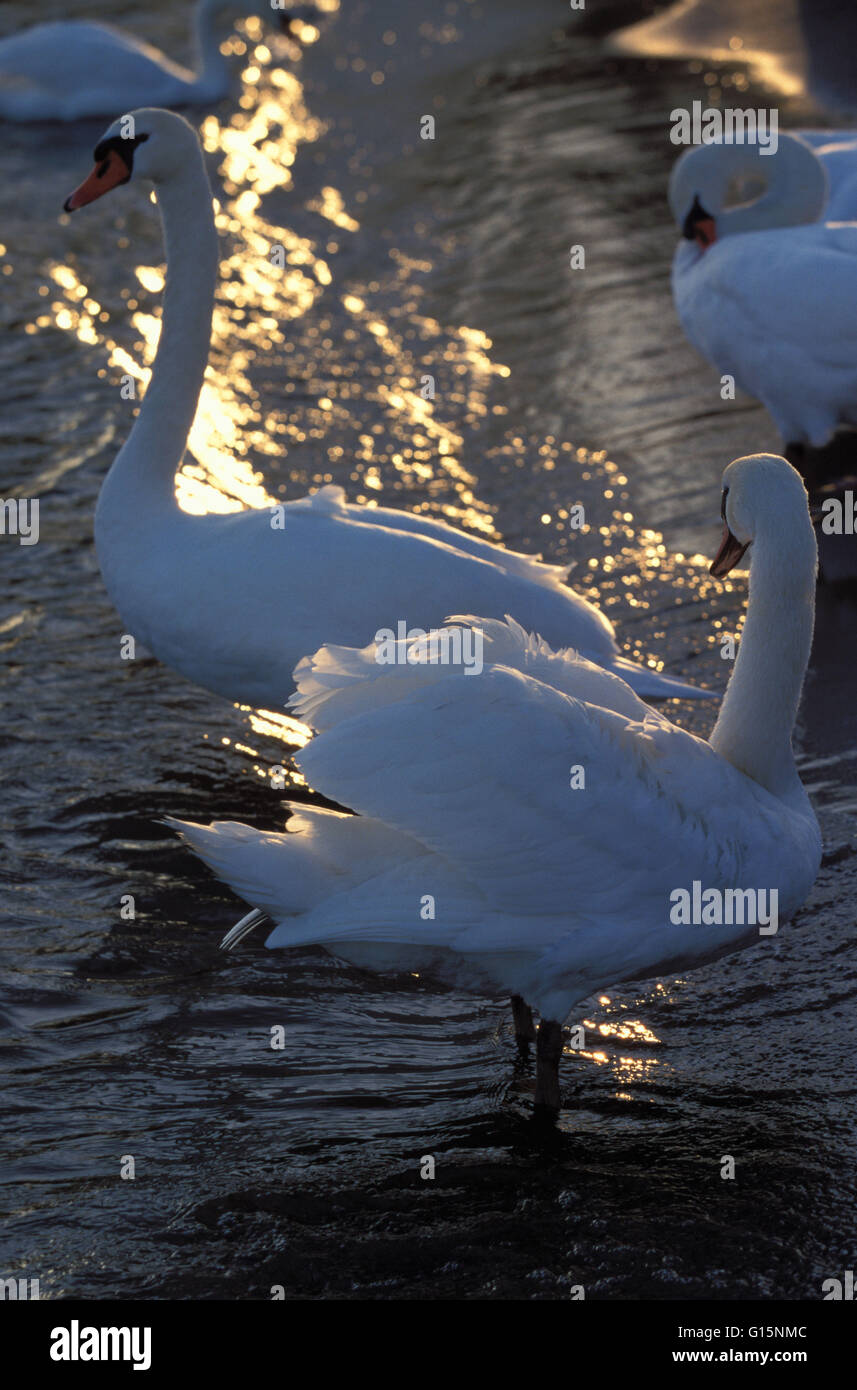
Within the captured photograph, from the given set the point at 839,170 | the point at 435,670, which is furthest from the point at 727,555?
the point at 839,170

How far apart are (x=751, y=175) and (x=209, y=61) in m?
→ 7.27

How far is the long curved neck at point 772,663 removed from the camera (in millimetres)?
4199

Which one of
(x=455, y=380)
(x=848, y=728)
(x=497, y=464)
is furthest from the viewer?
(x=455, y=380)

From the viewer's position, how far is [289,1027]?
464 cm

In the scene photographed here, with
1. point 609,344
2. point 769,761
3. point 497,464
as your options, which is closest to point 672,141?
point 609,344

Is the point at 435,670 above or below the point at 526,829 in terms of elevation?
above

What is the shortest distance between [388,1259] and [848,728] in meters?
2.77

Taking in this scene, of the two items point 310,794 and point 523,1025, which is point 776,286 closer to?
point 310,794

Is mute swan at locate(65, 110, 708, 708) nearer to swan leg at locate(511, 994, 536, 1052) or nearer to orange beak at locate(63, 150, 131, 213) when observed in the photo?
orange beak at locate(63, 150, 131, 213)

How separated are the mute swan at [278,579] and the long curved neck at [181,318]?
0.04m

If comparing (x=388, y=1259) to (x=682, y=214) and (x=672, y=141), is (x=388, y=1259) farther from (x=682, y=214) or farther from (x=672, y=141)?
(x=672, y=141)

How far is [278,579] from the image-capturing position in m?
5.22

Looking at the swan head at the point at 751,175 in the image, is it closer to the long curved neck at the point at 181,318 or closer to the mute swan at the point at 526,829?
the long curved neck at the point at 181,318

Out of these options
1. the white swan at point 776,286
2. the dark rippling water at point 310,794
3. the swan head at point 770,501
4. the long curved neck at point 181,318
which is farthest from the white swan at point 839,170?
the swan head at point 770,501
